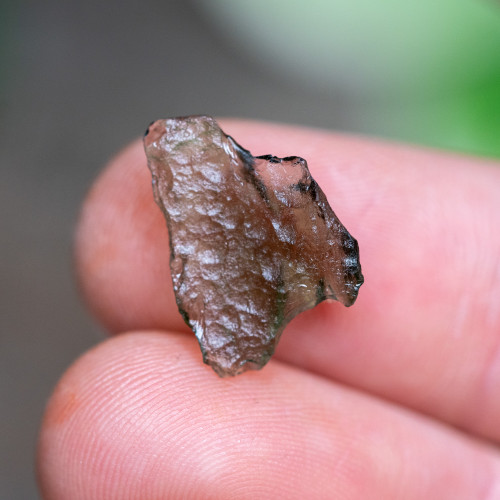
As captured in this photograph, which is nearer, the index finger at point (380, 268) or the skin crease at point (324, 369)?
the skin crease at point (324, 369)

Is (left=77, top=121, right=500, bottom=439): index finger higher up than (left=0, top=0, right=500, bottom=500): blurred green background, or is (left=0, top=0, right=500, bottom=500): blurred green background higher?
(left=0, top=0, right=500, bottom=500): blurred green background

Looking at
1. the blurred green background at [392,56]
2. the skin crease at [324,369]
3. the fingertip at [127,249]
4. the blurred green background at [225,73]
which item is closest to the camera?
the skin crease at [324,369]

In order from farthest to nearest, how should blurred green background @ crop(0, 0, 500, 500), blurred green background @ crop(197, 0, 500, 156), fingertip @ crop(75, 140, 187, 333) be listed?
blurred green background @ crop(197, 0, 500, 156)
blurred green background @ crop(0, 0, 500, 500)
fingertip @ crop(75, 140, 187, 333)

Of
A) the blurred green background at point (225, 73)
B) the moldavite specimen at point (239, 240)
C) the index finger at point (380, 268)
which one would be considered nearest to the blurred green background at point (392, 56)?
the blurred green background at point (225, 73)

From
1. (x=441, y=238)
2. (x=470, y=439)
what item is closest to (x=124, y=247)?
(x=441, y=238)

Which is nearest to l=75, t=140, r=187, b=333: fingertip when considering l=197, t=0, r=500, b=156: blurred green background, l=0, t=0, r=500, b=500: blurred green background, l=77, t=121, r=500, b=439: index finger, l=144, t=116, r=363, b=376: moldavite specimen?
l=77, t=121, r=500, b=439: index finger

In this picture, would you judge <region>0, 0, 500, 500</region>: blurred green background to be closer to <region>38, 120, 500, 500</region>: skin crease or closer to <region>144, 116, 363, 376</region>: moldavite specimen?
<region>38, 120, 500, 500</region>: skin crease

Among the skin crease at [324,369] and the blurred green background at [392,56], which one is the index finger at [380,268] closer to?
the skin crease at [324,369]

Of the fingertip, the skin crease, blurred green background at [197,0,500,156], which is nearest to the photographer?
the skin crease
